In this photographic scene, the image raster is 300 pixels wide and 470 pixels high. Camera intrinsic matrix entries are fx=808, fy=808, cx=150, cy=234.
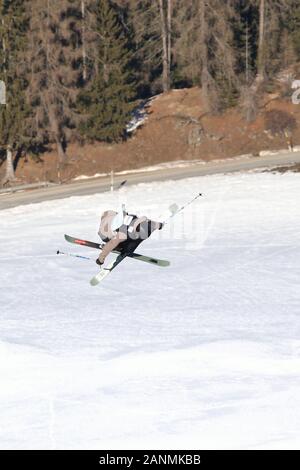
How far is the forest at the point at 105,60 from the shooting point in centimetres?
4334

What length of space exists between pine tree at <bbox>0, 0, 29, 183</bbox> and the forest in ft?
0.17

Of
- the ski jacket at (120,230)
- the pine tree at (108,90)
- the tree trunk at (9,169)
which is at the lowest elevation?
the tree trunk at (9,169)

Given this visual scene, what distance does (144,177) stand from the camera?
37719 millimetres

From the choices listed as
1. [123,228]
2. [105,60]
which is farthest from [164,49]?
[123,228]

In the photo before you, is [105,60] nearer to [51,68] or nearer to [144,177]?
[51,68]

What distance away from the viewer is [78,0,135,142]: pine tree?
144 feet

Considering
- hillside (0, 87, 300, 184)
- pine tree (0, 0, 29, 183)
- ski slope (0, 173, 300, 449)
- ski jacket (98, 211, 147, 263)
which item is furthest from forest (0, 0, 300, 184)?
ski jacket (98, 211, 147, 263)

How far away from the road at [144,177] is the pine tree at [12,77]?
5.58 m

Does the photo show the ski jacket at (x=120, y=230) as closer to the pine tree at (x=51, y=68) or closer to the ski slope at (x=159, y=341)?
the ski slope at (x=159, y=341)

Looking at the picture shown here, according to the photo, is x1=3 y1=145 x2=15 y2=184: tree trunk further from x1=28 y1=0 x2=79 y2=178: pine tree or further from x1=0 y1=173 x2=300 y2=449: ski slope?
x1=0 y1=173 x2=300 y2=449: ski slope

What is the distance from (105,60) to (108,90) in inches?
65.6

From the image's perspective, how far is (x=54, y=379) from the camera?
1317 cm

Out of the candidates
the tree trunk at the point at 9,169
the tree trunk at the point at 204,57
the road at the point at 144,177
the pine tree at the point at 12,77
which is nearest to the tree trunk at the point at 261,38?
the tree trunk at the point at 204,57

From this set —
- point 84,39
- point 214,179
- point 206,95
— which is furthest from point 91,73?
point 214,179
